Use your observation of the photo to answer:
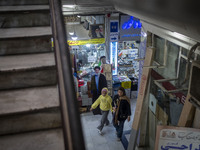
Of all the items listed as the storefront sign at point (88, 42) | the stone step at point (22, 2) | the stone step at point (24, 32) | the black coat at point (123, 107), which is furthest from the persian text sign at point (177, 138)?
the storefront sign at point (88, 42)

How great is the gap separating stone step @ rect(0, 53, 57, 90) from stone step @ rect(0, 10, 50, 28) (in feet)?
2.63

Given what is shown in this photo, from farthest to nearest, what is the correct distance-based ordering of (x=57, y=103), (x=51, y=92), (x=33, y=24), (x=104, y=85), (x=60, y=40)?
1. (x=104, y=85)
2. (x=33, y=24)
3. (x=51, y=92)
4. (x=57, y=103)
5. (x=60, y=40)

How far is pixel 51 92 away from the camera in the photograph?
7.05 ft

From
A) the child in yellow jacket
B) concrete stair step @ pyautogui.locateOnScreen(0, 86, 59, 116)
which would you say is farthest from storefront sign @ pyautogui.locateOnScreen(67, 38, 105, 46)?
concrete stair step @ pyautogui.locateOnScreen(0, 86, 59, 116)

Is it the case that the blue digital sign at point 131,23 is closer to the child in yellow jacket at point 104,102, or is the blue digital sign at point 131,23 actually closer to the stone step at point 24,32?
the child in yellow jacket at point 104,102

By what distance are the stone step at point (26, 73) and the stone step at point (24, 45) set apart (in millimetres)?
220

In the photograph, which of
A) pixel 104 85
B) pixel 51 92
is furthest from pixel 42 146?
pixel 104 85

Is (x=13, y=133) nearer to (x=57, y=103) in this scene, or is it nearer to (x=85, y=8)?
(x=57, y=103)

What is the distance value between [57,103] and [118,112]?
156 inches

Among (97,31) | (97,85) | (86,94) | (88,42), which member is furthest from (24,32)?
(97,31)

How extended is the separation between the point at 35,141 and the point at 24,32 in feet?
4.80

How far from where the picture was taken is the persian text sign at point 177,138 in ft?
9.14

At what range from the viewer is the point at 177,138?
289 centimetres

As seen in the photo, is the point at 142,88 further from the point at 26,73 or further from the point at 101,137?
the point at 26,73
